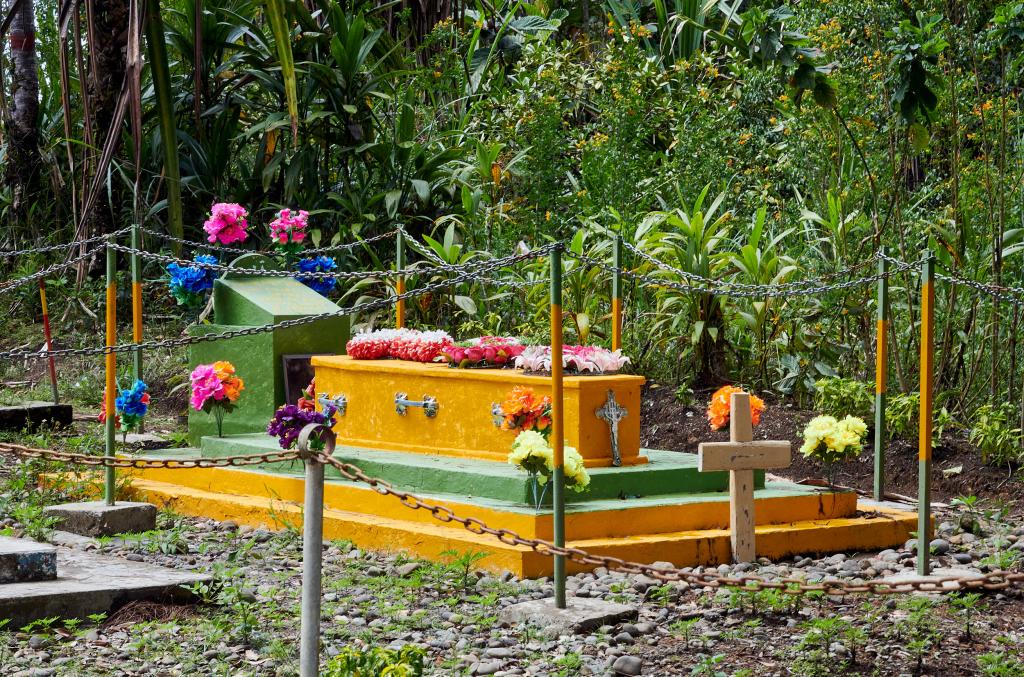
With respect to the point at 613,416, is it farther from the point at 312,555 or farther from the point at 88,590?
the point at 312,555

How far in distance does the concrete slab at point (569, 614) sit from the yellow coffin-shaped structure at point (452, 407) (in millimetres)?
1580

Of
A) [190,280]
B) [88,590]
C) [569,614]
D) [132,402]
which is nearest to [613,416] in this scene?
[569,614]

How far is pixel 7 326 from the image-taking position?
535 inches

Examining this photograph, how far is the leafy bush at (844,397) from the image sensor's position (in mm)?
8445

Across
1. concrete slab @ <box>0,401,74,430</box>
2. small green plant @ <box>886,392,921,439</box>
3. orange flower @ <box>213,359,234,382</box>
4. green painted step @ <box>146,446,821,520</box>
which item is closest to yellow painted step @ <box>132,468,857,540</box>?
green painted step @ <box>146,446,821,520</box>

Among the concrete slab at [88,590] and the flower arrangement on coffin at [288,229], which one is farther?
the flower arrangement on coffin at [288,229]

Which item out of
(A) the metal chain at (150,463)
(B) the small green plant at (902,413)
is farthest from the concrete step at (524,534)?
(B) the small green plant at (902,413)

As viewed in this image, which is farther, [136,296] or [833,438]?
[136,296]

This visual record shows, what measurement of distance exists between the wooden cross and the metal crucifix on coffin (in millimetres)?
677

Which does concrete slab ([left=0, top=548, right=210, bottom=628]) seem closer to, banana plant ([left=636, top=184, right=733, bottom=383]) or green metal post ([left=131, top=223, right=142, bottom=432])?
green metal post ([left=131, top=223, right=142, bottom=432])

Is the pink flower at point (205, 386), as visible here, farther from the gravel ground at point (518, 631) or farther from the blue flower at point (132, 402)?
the gravel ground at point (518, 631)

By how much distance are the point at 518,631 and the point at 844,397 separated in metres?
4.34

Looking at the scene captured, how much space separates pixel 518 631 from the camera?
187 inches

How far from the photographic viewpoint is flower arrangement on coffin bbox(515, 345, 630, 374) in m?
6.73
